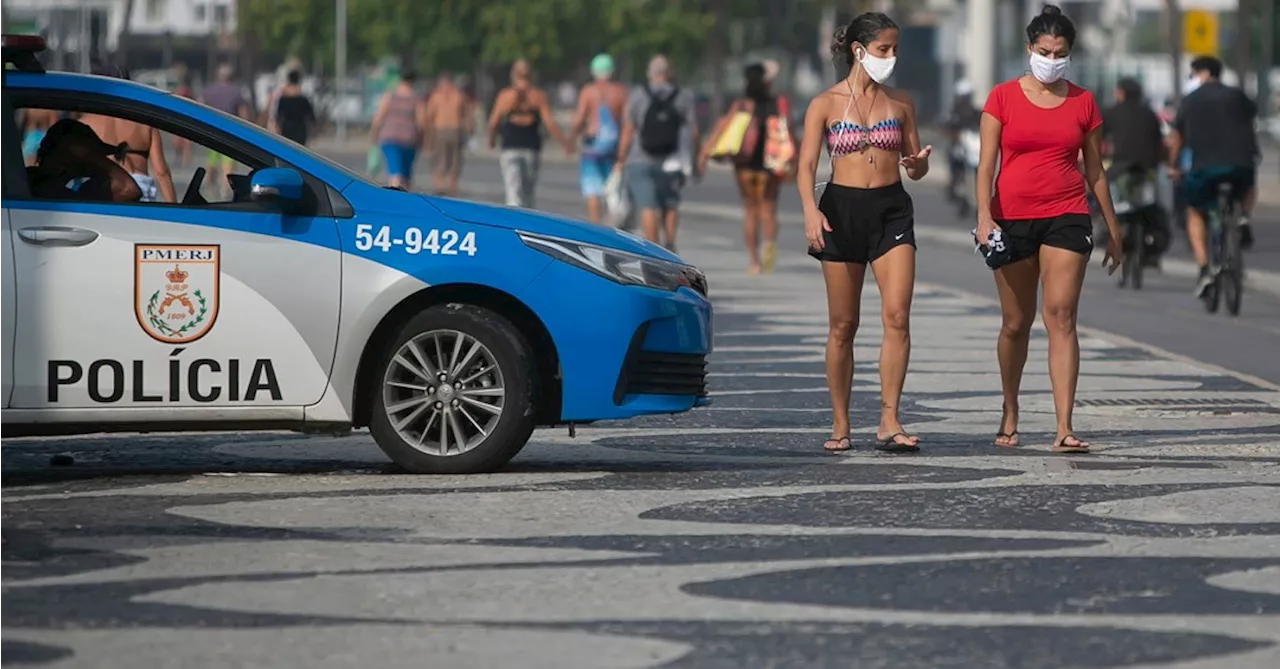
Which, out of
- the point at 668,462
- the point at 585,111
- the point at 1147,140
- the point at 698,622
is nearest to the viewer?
the point at 698,622

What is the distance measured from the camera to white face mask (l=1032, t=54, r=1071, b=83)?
→ 11273 mm

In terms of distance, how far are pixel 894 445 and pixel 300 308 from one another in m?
2.49

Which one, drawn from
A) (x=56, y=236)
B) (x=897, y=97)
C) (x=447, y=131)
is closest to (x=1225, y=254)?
(x=897, y=97)

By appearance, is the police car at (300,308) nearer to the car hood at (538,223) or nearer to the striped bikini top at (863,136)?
the car hood at (538,223)

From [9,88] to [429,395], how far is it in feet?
5.99

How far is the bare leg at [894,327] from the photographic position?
36.5 ft

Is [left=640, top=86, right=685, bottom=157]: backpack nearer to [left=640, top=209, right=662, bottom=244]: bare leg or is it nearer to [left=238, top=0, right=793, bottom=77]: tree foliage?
[left=640, top=209, right=662, bottom=244]: bare leg

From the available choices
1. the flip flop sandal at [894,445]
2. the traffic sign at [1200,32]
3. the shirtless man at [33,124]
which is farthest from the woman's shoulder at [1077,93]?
the traffic sign at [1200,32]

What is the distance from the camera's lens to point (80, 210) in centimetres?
1006

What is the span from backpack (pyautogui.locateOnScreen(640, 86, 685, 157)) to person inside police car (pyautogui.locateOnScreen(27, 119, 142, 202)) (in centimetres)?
1284

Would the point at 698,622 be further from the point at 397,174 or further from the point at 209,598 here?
the point at 397,174

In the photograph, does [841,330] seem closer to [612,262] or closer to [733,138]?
[612,262]

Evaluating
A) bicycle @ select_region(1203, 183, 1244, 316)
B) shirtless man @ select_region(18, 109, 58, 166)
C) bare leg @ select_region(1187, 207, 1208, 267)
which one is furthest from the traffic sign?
shirtless man @ select_region(18, 109, 58, 166)

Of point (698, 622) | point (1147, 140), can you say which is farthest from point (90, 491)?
point (1147, 140)
